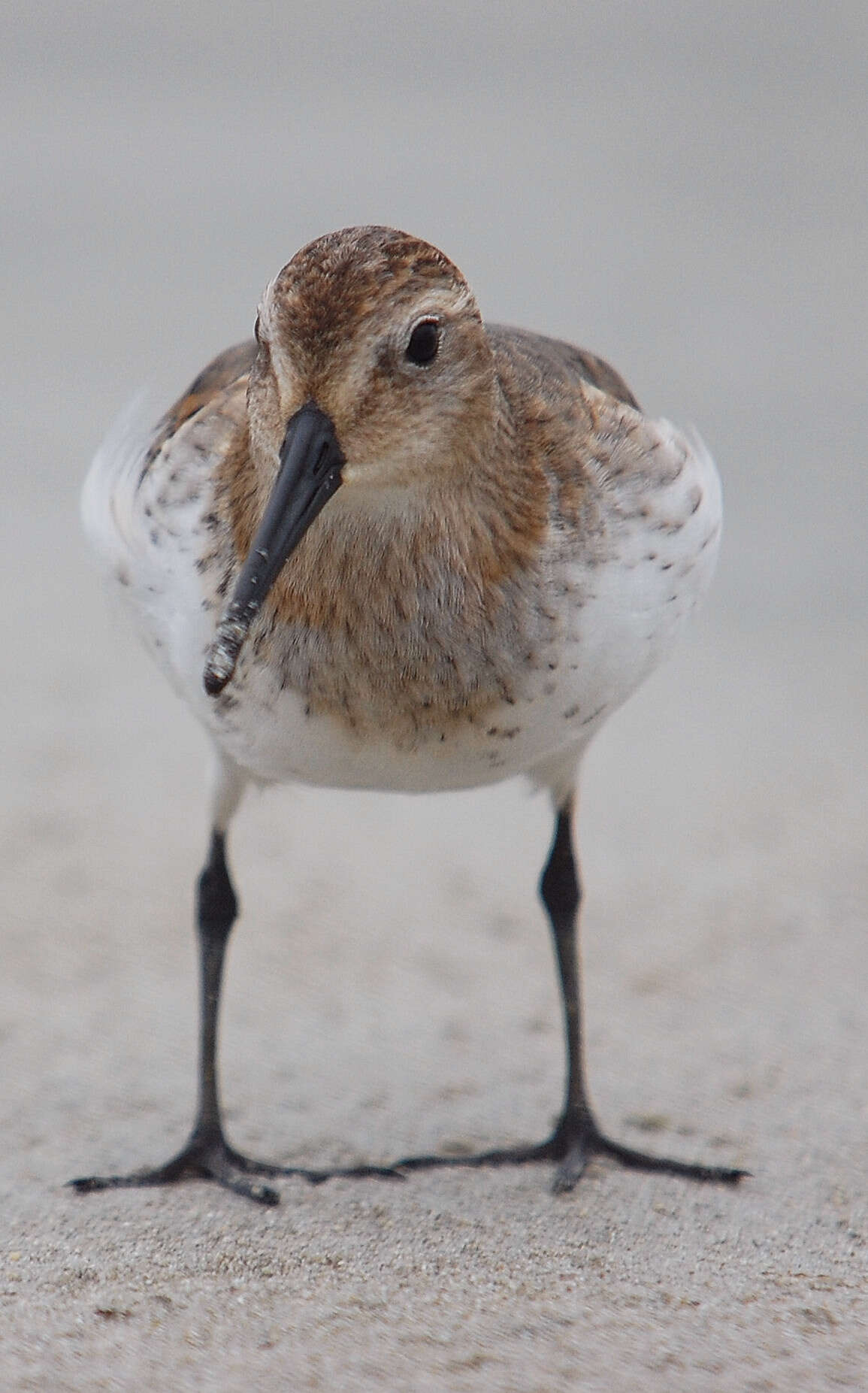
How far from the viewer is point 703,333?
10.2 m

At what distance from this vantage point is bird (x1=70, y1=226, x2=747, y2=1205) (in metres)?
2.78

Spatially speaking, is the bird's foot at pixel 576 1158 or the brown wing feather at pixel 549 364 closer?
the brown wing feather at pixel 549 364

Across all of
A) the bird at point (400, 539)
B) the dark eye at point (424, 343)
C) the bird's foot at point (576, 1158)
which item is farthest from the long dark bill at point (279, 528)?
the bird's foot at point (576, 1158)

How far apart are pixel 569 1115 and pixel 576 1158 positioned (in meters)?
0.13

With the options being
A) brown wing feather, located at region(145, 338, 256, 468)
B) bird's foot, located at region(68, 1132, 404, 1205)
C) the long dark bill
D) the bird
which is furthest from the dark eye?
bird's foot, located at region(68, 1132, 404, 1205)

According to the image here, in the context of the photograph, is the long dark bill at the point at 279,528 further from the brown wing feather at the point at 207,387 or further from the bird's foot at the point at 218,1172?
the bird's foot at the point at 218,1172

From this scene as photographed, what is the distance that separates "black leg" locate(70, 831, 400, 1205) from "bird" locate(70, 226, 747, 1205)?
7.5 inches

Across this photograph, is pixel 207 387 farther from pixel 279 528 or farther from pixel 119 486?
pixel 279 528

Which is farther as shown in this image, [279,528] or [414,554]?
[414,554]

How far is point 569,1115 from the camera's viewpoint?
13.5ft

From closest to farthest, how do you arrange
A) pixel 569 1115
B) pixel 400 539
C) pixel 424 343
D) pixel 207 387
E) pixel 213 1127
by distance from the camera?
pixel 424 343, pixel 400 539, pixel 207 387, pixel 213 1127, pixel 569 1115

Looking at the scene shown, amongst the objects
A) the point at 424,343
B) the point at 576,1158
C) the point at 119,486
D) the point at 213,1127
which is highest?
the point at 424,343

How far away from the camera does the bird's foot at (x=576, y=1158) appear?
3.93 meters

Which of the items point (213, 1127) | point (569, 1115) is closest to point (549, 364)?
point (569, 1115)
